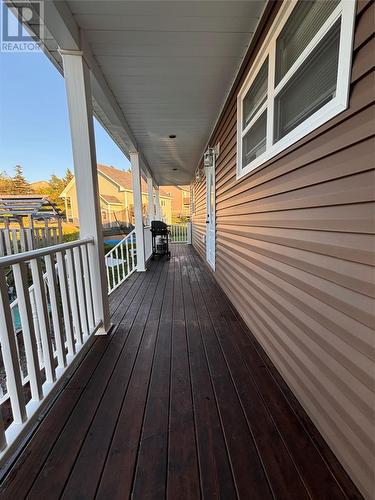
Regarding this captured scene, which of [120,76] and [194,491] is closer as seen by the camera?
[194,491]

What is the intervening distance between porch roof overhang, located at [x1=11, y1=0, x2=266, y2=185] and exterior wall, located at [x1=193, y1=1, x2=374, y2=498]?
0.43m

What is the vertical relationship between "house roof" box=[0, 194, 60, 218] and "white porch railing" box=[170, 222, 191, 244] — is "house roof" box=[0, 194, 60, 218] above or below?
above

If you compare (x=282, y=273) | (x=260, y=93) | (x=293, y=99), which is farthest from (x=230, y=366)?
(x=260, y=93)

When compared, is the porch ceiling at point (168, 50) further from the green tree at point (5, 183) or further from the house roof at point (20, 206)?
the green tree at point (5, 183)

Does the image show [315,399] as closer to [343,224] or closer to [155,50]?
[343,224]

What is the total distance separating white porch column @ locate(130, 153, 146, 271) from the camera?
4707mm

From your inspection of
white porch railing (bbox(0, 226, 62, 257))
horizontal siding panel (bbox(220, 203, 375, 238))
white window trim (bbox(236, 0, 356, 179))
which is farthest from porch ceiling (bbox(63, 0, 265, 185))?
white porch railing (bbox(0, 226, 62, 257))

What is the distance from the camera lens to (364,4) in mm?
864

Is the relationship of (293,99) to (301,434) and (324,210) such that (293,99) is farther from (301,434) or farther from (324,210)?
(301,434)

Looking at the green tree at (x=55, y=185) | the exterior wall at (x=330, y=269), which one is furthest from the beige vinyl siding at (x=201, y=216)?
the green tree at (x=55, y=185)

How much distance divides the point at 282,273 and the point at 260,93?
164cm

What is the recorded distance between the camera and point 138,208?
191 inches

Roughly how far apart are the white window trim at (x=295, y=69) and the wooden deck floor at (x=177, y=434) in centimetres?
156

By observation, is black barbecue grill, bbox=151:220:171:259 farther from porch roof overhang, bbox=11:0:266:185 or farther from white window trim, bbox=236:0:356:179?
white window trim, bbox=236:0:356:179
